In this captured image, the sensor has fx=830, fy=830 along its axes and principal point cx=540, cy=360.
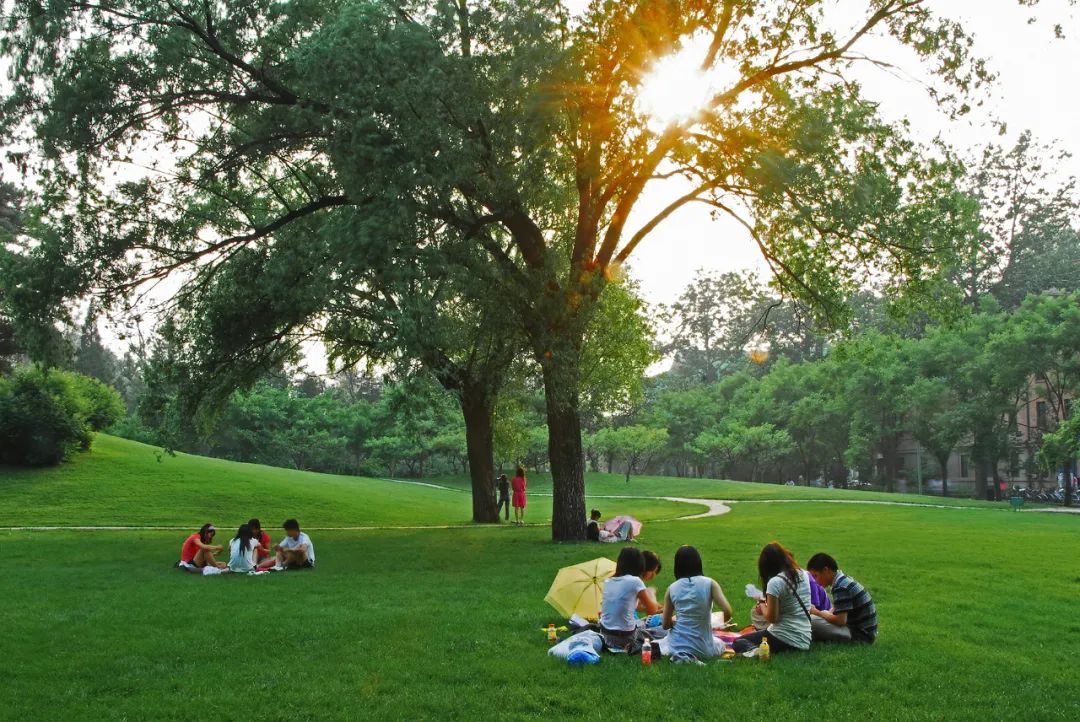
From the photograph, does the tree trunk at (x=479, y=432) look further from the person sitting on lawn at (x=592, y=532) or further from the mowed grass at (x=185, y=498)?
the person sitting on lawn at (x=592, y=532)

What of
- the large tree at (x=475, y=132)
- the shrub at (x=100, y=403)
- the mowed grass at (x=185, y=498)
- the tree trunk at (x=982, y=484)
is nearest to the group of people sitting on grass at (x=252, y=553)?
the large tree at (x=475, y=132)

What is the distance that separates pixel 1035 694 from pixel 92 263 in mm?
18217

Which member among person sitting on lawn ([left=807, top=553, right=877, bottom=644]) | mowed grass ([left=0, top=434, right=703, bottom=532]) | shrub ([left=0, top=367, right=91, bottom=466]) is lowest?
mowed grass ([left=0, top=434, right=703, bottom=532])

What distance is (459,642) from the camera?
8.69 m

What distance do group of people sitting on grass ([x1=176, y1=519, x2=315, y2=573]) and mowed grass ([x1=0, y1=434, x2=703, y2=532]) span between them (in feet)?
Result: 34.8

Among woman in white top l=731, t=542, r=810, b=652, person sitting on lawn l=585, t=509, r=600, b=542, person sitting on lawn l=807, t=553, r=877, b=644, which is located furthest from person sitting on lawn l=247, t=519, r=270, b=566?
person sitting on lawn l=807, t=553, r=877, b=644

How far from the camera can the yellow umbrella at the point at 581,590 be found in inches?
361

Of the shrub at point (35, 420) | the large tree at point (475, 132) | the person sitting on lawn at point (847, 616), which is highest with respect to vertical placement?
the large tree at point (475, 132)

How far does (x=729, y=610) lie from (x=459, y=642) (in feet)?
9.21

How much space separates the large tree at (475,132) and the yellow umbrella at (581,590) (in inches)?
276

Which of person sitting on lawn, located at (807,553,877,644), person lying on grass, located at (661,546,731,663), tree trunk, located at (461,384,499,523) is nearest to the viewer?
person lying on grass, located at (661,546,731,663)

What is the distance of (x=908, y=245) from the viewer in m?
18.2

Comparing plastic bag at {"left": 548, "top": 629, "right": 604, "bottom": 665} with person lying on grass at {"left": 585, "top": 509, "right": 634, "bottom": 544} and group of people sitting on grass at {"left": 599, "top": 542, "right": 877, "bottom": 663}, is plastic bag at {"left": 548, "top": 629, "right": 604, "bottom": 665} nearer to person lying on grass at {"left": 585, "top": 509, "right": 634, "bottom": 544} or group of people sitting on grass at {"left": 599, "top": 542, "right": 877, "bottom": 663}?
group of people sitting on grass at {"left": 599, "top": 542, "right": 877, "bottom": 663}

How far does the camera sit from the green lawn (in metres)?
6.51
